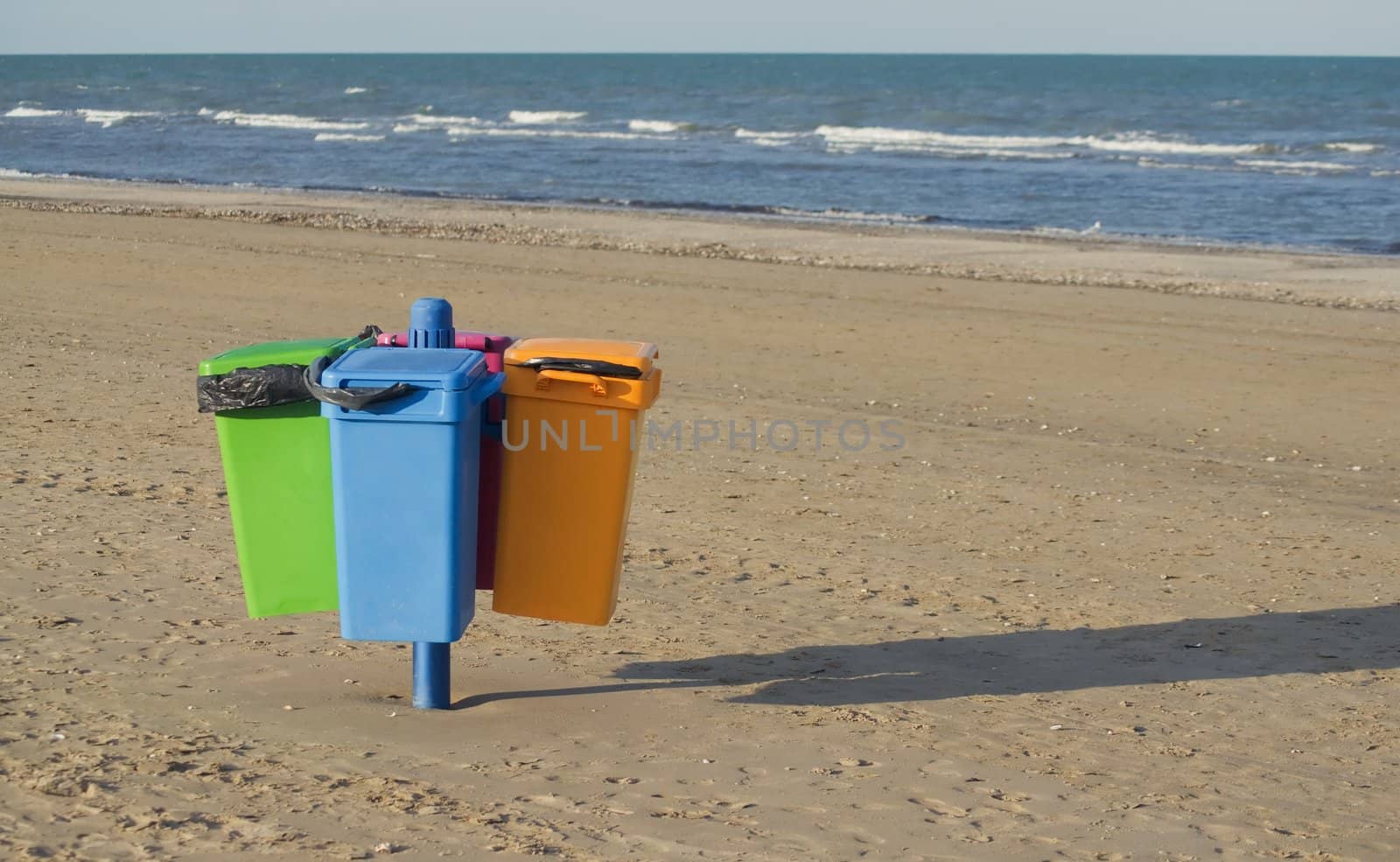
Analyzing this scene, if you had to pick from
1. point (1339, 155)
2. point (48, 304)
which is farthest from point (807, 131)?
point (48, 304)

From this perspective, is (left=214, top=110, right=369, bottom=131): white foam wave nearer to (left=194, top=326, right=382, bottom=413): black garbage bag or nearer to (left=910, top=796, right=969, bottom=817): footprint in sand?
(left=194, top=326, right=382, bottom=413): black garbage bag

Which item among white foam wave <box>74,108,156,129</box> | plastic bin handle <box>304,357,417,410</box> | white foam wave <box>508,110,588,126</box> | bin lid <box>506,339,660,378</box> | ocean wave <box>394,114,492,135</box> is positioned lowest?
white foam wave <box>74,108,156,129</box>

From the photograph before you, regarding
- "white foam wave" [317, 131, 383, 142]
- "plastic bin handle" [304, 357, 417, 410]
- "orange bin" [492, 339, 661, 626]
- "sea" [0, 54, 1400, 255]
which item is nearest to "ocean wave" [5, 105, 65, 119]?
"sea" [0, 54, 1400, 255]

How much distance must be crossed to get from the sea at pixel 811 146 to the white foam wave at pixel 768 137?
17 cm

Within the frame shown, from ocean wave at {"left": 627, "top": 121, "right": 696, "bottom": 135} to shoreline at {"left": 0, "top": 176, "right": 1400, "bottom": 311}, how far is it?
2320cm

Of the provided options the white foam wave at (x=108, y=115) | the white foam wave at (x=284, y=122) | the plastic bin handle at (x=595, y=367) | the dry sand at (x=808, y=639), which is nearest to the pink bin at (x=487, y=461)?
the plastic bin handle at (x=595, y=367)

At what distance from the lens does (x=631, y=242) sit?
18.9 meters

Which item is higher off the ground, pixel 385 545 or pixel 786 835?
pixel 385 545

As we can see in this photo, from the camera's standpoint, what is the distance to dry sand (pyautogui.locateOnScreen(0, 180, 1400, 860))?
12.6 feet

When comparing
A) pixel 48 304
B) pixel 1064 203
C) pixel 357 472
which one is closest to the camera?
pixel 357 472

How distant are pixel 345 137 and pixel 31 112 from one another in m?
19.3

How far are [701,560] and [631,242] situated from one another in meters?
12.9

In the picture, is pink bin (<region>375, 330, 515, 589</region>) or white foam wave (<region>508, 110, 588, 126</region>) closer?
pink bin (<region>375, 330, 515, 589</region>)

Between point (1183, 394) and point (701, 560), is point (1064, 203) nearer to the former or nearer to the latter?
point (1183, 394)
